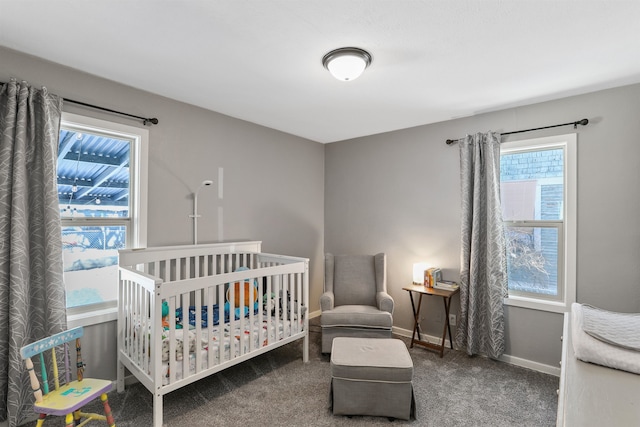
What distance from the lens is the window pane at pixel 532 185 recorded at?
2828mm

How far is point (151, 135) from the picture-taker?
8.82ft

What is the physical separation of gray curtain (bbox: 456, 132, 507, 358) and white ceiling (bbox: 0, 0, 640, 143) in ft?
1.62

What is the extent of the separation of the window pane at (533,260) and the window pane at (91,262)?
3493 millimetres

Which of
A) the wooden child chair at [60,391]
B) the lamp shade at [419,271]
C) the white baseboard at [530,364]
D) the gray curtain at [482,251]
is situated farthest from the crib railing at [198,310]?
the white baseboard at [530,364]

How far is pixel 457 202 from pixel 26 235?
3527mm

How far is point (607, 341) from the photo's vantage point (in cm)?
135

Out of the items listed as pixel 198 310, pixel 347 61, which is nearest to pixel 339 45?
pixel 347 61

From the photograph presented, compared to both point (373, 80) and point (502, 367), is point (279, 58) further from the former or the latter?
point (502, 367)

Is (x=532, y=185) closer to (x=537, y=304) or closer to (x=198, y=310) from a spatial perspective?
(x=537, y=304)

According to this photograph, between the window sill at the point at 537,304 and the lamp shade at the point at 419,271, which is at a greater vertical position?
the lamp shade at the point at 419,271

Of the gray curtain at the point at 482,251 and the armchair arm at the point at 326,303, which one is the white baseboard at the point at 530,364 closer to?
the gray curtain at the point at 482,251

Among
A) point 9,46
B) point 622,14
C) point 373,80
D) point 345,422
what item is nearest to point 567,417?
point 345,422

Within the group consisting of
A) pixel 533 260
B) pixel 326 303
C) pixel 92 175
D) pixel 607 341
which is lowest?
pixel 326 303

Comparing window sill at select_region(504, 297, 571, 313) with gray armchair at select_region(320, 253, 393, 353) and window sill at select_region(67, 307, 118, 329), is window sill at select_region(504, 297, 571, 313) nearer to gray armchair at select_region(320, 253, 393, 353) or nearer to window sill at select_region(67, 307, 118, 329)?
gray armchair at select_region(320, 253, 393, 353)
